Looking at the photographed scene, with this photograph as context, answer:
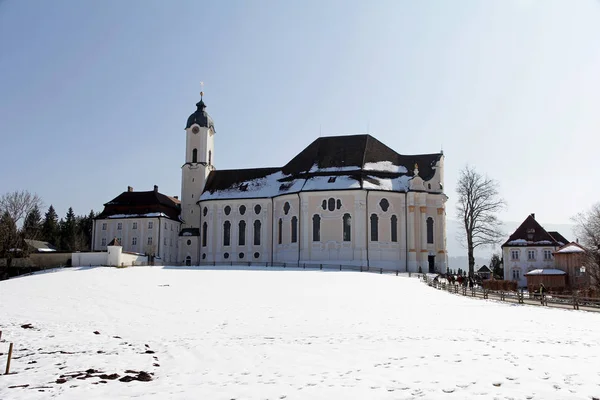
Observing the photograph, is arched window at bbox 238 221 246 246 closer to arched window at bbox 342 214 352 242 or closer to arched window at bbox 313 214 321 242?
arched window at bbox 313 214 321 242

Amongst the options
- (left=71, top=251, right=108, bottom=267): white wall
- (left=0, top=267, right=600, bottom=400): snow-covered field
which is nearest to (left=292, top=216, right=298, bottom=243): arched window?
(left=71, top=251, right=108, bottom=267): white wall

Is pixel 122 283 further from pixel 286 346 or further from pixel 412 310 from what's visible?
pixel 286 346

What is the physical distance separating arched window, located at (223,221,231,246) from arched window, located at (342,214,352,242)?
1444cm

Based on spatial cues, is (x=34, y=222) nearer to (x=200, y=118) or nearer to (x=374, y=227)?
(x=200, y=118)

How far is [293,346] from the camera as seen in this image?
16.6m

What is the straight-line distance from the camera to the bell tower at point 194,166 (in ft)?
222

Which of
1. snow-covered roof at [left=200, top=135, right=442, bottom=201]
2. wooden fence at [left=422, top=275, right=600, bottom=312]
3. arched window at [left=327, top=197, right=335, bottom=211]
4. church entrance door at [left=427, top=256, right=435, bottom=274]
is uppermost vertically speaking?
snow-covered roof at [left=200, top=135, right=442, bottom=201]

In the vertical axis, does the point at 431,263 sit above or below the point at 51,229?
below

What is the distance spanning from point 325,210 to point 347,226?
2.72 m

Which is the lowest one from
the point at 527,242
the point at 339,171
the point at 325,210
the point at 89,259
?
the point at 89,259

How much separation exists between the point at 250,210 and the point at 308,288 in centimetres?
2904

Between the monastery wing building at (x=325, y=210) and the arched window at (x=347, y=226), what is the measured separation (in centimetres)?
10

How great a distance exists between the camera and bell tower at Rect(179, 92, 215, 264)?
67812mm

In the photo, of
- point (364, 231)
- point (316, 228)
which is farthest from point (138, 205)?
point (364, 231)
